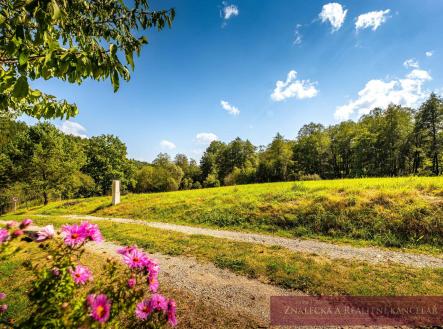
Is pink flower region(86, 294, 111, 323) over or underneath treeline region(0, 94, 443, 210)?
underneath

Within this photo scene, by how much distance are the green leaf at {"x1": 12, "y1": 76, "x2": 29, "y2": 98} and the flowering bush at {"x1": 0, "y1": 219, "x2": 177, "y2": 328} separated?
→ 99 cm

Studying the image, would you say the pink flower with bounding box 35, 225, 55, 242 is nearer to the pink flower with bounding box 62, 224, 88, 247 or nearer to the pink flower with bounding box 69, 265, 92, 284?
the pink flower with bounding box 62, 224, 88, 247

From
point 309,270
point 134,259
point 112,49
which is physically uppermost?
point 112,49

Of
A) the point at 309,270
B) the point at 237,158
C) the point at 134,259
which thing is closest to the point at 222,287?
the point at 309,270

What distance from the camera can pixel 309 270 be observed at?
572cm

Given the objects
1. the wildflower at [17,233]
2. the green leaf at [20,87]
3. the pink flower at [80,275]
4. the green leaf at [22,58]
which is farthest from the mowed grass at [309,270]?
the green leaf at [22,58]

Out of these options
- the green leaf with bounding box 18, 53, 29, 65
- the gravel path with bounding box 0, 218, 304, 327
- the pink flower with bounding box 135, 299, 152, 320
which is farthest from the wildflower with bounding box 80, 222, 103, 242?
the gravel path with bounding box 0, 218, 304, 327

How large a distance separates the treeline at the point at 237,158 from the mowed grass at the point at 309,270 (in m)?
21.9

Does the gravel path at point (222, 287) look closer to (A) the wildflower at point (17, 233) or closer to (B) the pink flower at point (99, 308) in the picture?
(B) the pink flower at point (99, 308)

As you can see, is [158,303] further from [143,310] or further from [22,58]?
[22,58]

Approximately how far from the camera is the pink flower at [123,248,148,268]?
68.9 inches

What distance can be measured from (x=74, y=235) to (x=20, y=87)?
4.03 feet

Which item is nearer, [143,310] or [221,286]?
[143,310]

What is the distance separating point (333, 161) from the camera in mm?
52125
